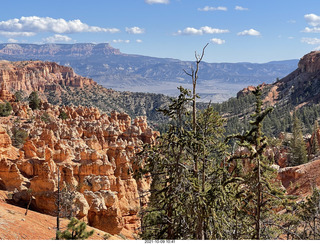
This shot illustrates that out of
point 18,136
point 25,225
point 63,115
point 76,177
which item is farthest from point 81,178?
point 63,115

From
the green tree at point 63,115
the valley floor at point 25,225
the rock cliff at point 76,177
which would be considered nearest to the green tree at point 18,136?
the rock cliff at point 76,177

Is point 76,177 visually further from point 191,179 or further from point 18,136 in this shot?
point 191,179

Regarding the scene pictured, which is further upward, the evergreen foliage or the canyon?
the evergreen foliage

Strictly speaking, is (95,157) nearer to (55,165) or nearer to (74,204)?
(55,165)

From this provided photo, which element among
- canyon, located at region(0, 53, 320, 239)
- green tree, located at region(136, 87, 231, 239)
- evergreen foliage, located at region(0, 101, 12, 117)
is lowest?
canyon, located at region(0, 53, 320, 239)

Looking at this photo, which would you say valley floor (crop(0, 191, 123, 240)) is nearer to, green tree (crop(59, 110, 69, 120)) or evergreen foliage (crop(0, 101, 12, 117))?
evergreen foliage (crop(0, 101, 12, 117))

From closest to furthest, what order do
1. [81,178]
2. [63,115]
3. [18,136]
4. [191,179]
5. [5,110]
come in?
[191,179]
[81,178]
[18,136]
[5,110]
[63,115]

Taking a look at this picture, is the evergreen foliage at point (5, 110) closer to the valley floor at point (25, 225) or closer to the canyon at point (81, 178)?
the canyon at point (81, 178)

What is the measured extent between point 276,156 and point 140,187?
106 ft

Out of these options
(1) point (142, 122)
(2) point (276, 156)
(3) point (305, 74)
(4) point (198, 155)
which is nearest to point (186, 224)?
(4) point (198, 155)

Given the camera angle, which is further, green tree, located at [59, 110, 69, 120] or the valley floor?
green tree, located at [59, 110, 69, 120]

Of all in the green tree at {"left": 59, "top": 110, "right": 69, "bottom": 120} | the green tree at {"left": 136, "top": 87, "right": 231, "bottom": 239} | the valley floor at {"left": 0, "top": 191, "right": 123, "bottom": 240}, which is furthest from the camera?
the green tree at {"left": 59, "top": 110, "right": 69, "bottom": 120}

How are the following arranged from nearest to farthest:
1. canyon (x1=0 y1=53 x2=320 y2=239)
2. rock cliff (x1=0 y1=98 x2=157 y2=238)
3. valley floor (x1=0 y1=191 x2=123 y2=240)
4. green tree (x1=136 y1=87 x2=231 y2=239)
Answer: green tree (x1=136 y1=87 x2=231 y2=239), valley floor (x1=0 y1=191 x2=123 y2=240), canyon (x1=0 y1=53 x2=320 y2=239), rock cliff (x1=0 y1=98 x2=157 y2=238)

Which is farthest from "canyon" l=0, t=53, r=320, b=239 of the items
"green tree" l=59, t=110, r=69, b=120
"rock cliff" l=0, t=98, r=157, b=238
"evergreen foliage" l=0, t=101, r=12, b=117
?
"green tree" l=59, t=110, r=69, b=120
